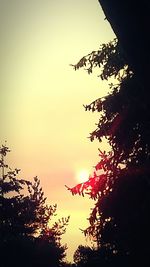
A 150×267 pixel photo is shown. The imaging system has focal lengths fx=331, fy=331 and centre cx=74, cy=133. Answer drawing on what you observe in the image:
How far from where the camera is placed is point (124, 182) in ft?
33.4

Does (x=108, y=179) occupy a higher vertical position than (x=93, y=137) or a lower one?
lower

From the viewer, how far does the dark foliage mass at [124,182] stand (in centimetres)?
962

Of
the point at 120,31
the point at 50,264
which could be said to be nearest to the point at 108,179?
the point at 120,31

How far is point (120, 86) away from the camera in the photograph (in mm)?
11750

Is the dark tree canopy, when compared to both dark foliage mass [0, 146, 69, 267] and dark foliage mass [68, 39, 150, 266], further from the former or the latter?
dark foliage mass [0, 146, 69, 267]

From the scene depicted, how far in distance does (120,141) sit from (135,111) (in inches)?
45.1

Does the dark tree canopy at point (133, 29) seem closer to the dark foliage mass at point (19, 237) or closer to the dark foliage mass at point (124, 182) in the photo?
the dark foliage mass at point (124, 182)

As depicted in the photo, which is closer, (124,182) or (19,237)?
(124,182)

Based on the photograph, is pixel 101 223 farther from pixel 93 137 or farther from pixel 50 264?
pixel 50 264

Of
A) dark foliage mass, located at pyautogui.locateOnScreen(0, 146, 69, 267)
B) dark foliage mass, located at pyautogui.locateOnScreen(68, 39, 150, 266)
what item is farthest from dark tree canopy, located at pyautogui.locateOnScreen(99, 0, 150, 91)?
dark foliage mass, located at pyautogui.locateOnScreen(0, 146, 69, 267)

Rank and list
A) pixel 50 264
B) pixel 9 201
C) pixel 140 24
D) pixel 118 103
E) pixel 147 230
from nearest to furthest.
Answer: pixel 140 24 → pixel 147 230 → pixel 118 103 → pixel 50 264 → pixel 9 201

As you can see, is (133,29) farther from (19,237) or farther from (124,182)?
(19,237)

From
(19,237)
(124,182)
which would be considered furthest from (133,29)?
(19,237)

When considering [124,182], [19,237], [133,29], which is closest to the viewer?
[133,29]
